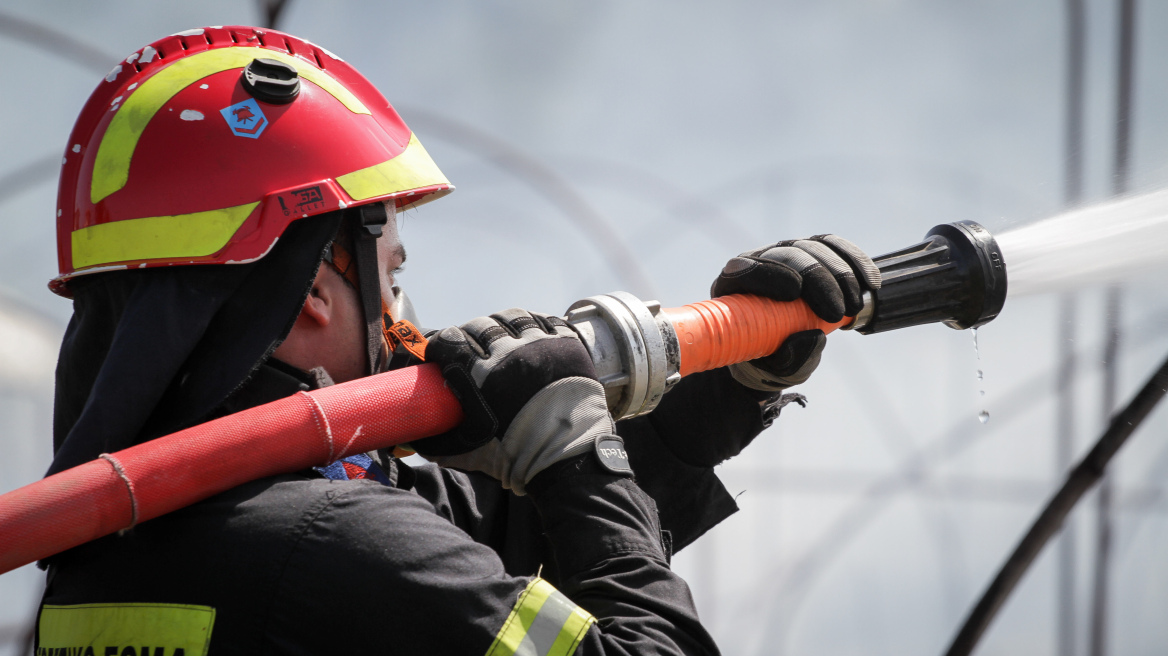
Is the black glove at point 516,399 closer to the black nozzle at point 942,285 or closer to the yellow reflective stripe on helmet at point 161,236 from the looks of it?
the yellow reflective stripe on helmet at point 161,236

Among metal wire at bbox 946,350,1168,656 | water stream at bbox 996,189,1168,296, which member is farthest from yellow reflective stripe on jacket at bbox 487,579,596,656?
metal wire at bbox 946,350,1168,656

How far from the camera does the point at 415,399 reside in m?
1.77

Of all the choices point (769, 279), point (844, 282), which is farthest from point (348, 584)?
point (844, 282)

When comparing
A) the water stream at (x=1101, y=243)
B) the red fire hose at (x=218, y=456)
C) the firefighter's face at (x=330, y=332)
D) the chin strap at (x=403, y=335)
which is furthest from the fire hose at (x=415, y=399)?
the water stream at (x=1101, y=243)

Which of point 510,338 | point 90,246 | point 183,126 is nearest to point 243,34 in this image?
point 183,126

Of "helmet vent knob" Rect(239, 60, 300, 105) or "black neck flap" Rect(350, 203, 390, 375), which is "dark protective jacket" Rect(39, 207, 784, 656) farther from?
"helmet vent knob" Rect(239, 60, 300, 105)

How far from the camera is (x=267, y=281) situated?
181 centimetres

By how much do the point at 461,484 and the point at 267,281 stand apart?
3.00ft

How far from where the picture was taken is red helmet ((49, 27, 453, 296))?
70.7 inches

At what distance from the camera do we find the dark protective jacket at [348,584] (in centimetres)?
147

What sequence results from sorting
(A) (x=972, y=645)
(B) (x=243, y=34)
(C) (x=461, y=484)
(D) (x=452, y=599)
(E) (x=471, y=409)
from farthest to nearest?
(A) (x=972, y=645) → (C) (x=461, y=484) → (B) (x=243, y=34) → (E) (x=471, y=409) → (D) (x=452, y=599)

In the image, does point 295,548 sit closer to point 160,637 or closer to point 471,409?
point 160,637

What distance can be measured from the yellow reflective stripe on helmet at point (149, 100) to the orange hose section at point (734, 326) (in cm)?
95

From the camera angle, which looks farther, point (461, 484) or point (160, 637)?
point (461, 484)
